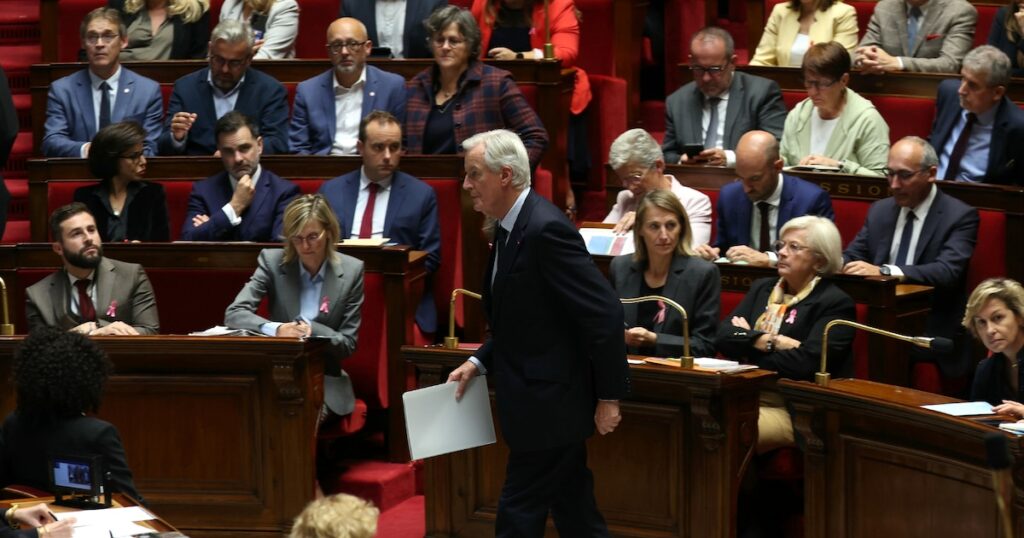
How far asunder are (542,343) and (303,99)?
97.1 inches

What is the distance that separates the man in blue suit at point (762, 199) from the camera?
445 centimetres

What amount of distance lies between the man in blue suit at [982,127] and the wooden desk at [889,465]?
5.22ft

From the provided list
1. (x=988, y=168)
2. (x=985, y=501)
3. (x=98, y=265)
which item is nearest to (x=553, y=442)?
(x=985, y=501)

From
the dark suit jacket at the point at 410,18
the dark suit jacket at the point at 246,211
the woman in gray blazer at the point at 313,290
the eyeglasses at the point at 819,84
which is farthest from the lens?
the dark suit jacket at the point at 410,18

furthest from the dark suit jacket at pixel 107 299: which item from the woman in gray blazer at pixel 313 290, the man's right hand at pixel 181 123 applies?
the man's right hand at pixel 181 123

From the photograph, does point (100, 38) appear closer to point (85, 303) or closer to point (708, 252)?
point (85, 303)

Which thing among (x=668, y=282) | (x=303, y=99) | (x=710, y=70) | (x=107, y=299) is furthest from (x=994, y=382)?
(x=303, y=99)

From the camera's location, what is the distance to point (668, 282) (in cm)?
387

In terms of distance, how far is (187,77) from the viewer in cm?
527

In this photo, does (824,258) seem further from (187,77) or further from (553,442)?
(187,77)

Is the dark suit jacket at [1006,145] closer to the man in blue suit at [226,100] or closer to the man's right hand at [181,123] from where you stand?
the man in blue suit at [226,100]

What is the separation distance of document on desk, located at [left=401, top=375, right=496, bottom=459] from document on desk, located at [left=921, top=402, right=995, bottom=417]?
912 millimetres

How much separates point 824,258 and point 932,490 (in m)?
0.87

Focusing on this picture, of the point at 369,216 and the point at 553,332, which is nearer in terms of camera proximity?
the point at 553,332
